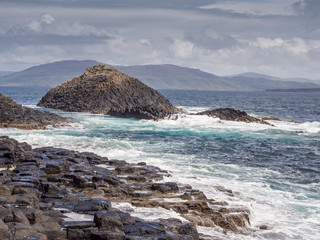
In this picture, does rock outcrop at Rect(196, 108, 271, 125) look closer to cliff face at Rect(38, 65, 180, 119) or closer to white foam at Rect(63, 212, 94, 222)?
cliff face at Rect(38, 65, 180, 119)

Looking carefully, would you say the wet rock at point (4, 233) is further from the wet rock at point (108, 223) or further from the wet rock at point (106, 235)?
the wet rock at point (108, 223)

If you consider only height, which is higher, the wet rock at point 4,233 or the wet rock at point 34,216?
the wet rock at point 4,233

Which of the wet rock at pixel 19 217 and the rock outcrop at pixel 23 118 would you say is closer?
the wet rock at pixel 19 217

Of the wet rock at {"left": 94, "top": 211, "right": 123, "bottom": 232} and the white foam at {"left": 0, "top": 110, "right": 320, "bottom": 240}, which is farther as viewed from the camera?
the white foam at {"left": 0, "top": 110, "right": 320, "bottom": 240}

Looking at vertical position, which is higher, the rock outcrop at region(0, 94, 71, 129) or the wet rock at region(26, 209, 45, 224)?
Answer: the rock outcrop at region(0, 94, 71, 129)

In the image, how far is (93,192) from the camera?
17109 millimetres

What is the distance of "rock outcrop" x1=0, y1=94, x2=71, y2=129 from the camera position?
41.9 m

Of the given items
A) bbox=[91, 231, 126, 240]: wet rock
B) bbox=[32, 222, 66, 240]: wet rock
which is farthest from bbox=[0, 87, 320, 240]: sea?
bbox=[32, 222, 66, 240]: wet rock

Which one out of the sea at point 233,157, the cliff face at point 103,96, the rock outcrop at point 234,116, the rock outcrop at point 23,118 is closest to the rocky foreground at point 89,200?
the sea at point 233,157

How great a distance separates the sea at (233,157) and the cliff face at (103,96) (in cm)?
1762

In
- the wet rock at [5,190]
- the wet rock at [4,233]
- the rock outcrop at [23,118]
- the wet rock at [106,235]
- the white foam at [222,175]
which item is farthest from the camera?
the rock outcrop at [23,118]

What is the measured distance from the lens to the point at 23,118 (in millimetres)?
44500

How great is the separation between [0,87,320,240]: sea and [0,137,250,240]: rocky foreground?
939 millimetres

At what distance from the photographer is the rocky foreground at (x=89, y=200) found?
11281 mm
